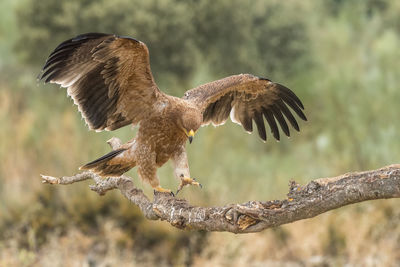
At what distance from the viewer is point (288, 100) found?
6.60m

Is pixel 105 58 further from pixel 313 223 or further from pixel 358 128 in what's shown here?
pixel 358 128

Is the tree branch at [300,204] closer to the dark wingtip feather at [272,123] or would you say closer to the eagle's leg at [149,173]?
the eagle's leg at [149,173]

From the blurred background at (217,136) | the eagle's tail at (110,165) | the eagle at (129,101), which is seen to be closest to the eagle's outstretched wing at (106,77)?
the eagle at (129,101)

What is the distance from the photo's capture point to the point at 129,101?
18.5 ft

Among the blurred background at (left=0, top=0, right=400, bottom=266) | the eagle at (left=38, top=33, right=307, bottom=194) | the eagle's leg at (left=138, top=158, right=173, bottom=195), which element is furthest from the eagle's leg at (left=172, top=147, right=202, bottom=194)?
the blurred background at (left=0, top=0, right=400, bottom=266)

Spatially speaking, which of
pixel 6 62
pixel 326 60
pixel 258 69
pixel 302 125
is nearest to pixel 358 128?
pixel 302 125

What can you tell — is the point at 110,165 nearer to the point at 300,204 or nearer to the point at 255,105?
the point at 255,105

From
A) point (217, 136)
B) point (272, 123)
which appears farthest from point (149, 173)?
point (217, 136)

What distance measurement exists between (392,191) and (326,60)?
15.6m

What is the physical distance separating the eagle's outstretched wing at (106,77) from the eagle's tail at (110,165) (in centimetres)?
28

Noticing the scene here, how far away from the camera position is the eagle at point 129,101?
5.12m

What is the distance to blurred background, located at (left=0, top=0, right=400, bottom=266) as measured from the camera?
9.52 m

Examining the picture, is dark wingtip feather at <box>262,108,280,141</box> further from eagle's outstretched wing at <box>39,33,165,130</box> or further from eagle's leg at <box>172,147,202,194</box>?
eagle's outstretched wing at <box>39,33,165,130</box>

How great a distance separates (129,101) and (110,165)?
Answer: 574 mm
